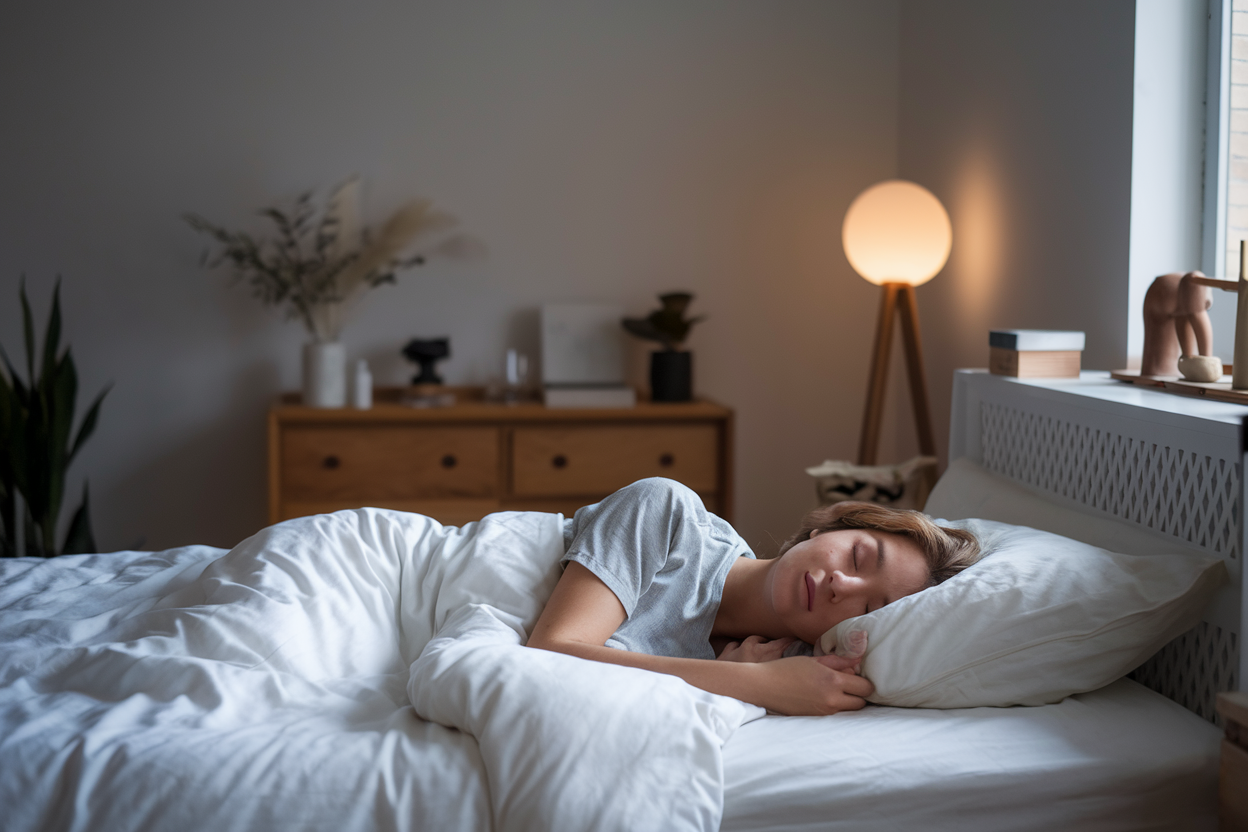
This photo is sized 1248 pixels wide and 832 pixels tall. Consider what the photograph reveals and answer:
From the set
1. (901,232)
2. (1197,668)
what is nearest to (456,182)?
(901,232)

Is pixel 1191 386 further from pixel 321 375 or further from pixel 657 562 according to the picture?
pixel 321 375

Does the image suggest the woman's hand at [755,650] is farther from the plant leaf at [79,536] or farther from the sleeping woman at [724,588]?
the plant leaf at [79,536]

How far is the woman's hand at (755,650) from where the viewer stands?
1.28m

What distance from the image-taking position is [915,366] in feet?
8.63

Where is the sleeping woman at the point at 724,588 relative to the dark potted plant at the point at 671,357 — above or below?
below

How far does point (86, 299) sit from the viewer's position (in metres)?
2.89

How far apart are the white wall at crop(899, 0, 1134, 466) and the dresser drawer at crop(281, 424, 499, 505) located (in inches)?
57.5

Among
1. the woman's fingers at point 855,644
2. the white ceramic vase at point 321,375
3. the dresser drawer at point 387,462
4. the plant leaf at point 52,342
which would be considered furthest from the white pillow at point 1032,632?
the plant leaf at point 52,342

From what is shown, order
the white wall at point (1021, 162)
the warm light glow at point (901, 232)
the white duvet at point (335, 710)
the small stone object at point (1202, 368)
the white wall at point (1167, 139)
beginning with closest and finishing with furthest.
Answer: the white duvet at point (335, 710) < the small stone object at point (1202, 368) < the white wall at point (1167, 139) < the white wall at point (1021, 162) < the warm light glow at point (901, 232)

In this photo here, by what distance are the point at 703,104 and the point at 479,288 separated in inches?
38.7

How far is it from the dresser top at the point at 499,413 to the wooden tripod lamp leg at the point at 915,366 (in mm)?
545

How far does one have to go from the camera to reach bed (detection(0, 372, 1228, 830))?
930mm

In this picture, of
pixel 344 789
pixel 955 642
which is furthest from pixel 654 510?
pixel 344 789

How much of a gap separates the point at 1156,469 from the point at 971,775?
0.55 m
